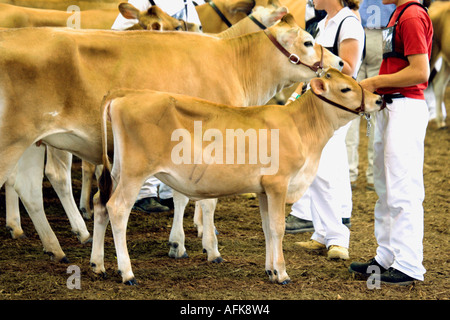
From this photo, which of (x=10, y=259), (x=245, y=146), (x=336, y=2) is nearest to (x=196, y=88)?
(x=245, y=146)

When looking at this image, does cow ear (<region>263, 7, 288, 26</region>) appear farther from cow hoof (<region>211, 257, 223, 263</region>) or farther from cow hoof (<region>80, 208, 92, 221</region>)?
cow hoof (<region>80, 208, 92, 221</region>)

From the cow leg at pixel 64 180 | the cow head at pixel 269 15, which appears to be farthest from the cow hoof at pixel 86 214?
the cow head at pixel 269 15

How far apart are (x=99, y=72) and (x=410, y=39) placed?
7.40 ft

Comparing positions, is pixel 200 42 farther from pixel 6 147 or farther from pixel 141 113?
pixel 6 147

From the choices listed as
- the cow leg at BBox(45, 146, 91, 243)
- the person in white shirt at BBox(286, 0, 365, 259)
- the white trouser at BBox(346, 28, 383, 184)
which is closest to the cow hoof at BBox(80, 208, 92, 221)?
the cow leg at BBox(45, 146, 91, 243)

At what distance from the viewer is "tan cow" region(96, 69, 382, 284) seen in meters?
4.45

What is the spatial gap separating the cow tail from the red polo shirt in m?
1.99

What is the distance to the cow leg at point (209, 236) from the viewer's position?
17.9 feet

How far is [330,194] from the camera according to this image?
574 cm

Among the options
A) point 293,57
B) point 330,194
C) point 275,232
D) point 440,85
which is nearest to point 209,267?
point 275,232

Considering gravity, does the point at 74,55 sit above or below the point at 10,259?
above

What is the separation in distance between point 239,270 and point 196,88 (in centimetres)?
149

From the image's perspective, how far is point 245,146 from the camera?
4.58m

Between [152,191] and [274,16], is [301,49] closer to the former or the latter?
[274,16]
